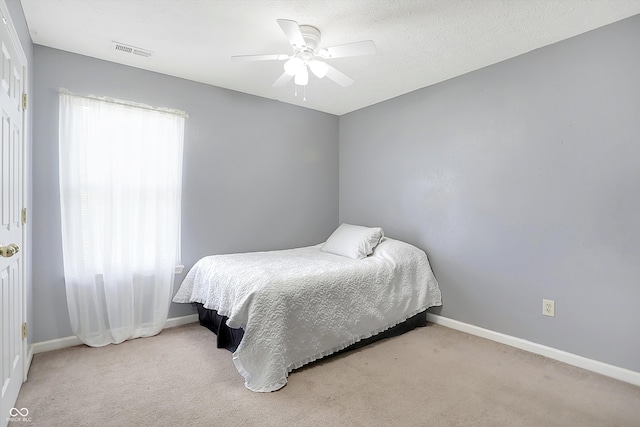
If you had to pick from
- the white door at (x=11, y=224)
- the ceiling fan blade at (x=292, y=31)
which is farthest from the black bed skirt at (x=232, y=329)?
the ceiling fan blade at (x=292, y=31)

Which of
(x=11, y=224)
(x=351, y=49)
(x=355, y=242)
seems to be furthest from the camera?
(x=355, y=242)

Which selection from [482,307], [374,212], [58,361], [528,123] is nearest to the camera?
[58,361]

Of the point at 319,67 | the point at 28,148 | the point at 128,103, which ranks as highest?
the point at 319,67

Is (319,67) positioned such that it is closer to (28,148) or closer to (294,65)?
(294,65)

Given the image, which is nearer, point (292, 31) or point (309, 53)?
point (292, 31)

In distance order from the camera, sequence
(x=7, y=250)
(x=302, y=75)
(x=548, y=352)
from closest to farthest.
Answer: (x=7, y=250) → (x=302, y=75) → (x=548, y=352)

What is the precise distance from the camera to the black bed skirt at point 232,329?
245 cm

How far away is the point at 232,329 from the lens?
94.3 inches

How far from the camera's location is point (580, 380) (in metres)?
2.14

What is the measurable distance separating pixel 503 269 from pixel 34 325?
372 cm

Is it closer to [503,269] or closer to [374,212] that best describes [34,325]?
[374,212]

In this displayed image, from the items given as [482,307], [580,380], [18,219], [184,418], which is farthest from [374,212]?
[18,219]

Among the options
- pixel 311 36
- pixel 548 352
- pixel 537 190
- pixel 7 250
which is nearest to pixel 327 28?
pixel 311 36

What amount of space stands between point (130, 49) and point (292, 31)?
58.0 inches
